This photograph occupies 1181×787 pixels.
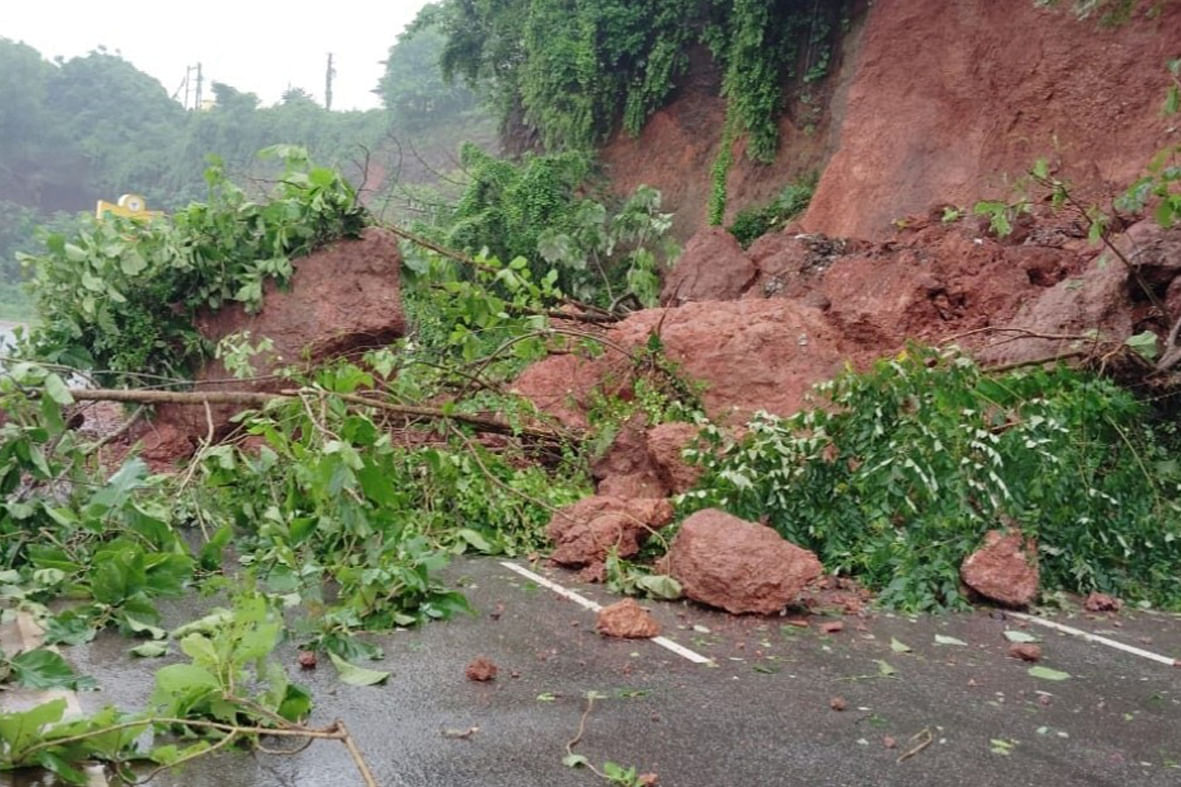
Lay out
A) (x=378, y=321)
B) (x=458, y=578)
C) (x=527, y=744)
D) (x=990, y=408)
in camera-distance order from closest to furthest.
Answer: (x=527, y=744)
(x=458, y=578)
(x=990, y=408)
(x=378, y=321)

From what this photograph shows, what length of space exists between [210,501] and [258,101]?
209ft

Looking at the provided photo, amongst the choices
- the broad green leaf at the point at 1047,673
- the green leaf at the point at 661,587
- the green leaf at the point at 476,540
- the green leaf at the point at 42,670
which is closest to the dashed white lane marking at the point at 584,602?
the green leaf at the point at 476,540

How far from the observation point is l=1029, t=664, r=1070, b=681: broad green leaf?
4.92m

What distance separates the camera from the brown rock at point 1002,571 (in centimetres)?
632

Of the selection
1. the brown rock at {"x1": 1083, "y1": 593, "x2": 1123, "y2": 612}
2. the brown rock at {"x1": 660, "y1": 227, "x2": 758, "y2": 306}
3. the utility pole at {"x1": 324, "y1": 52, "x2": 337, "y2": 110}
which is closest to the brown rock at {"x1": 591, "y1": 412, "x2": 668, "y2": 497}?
→ the brown rock at {"x1": 1083, "y1": 593, "x2": 1123, "y2": 612}

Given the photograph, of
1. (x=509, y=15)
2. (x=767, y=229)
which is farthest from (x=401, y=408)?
(x=509, y=15)

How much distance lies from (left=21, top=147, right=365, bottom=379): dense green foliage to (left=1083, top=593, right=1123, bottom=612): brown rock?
22.0 feet

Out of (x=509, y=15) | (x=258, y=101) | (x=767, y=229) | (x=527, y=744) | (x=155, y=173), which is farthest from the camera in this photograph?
(x=258, y=101)

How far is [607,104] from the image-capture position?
20.5m

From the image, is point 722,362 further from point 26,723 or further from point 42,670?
point 26,723

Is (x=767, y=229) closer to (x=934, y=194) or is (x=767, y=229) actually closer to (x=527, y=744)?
(x=934, y=194)

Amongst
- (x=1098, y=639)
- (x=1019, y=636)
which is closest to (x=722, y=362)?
(x=1019, y=636)

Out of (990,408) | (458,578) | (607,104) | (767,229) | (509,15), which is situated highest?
(509,15)

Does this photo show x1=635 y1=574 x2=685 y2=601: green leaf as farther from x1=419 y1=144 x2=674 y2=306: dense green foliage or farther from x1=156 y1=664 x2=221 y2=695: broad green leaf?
x1=419 y1=144 x2=674 y2=306: dense green foliage
